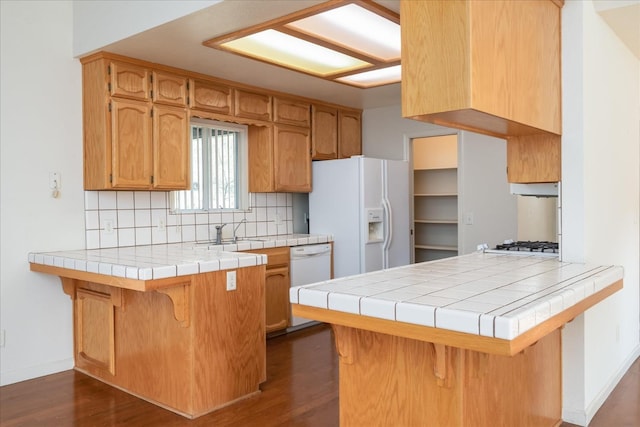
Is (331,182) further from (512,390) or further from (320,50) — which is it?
(512,390)

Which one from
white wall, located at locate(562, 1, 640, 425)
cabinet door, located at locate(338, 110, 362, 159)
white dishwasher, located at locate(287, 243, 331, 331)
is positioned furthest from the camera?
cabinet door, located at locate(338, 110, 362, 159)

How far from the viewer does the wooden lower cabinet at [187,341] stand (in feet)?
9.63

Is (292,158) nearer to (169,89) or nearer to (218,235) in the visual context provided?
(218,235)

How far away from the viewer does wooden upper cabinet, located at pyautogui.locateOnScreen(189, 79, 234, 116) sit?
13.9ft

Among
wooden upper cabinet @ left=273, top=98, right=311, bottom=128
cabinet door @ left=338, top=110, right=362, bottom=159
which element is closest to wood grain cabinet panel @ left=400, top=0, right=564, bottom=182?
wooden upper cabinet @ left=273, top=98, right=311, bottom=128

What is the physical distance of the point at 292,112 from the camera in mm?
5195

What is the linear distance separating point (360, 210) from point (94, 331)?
2574mm

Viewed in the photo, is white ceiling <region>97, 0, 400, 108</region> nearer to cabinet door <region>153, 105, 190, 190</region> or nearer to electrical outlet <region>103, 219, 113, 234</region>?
cabinet door <region>153, 105, 190, 190</region>

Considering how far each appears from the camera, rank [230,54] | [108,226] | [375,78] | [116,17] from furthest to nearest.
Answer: [375,78]
[108,226]
[230,54]
[116,17]

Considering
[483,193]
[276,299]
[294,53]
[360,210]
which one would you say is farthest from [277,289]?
[483,193]

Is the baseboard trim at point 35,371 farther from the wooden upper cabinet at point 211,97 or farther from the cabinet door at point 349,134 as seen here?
the cabinet door at point 349,134

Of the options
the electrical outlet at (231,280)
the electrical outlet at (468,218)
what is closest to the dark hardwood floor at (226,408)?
the electrical outlet at (231,280)

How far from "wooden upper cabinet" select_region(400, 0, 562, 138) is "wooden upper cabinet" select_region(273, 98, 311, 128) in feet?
9.66

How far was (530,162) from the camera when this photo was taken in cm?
285
